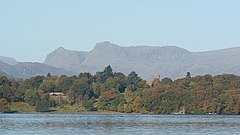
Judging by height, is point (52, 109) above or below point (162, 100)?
below

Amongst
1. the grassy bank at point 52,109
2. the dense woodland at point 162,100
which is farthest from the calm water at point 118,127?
the grassy bank at point 52,109

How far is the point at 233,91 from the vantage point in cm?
18325

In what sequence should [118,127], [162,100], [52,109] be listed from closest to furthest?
[118,127] → [162,100] → [52,109]

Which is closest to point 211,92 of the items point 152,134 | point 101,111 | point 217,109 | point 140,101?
point 217,109

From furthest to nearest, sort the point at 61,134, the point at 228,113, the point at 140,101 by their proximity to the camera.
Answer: the point at 140,101
the point at 228,113
the point at 61,134

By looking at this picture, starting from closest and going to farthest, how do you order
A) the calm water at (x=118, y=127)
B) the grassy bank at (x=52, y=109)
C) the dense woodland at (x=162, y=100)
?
the calm water at (x=118, y=127) → the dense woodland at (x=162, y=100) → the grassy bank at (x=52, y=109)

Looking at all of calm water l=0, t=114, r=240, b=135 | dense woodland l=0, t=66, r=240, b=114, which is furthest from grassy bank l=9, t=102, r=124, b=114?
calm water l=0, t=114, r=240, b=135

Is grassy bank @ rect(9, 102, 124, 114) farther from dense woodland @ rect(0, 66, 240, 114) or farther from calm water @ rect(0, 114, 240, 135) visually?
calm water @ rect(0, 114, 240, 135)

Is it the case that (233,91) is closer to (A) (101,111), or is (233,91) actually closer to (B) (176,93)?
(B) (176,93)

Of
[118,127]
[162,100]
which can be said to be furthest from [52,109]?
[118,127]

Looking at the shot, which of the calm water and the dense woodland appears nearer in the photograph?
the calm water

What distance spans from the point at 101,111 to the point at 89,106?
4.11 m

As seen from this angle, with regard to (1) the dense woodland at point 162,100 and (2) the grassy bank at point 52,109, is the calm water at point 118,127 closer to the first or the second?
(1) the dense woodland at point 162,100

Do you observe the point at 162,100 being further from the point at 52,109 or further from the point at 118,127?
the point at 118,127
